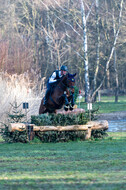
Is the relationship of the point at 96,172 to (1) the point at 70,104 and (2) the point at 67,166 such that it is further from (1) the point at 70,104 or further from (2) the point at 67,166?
(1) the point at 70,104

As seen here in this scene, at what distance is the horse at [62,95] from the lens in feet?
54.5

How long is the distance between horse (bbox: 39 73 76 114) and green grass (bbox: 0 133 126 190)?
6.39ft

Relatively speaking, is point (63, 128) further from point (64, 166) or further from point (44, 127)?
point (64, 166)

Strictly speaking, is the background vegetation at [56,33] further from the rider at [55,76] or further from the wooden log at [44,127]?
the wooden log at [44,127]

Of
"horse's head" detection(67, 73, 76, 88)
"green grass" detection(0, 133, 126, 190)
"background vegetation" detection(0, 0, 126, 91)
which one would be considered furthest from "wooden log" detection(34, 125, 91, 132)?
"background vegetation" detection(0, 0, 126, 91)

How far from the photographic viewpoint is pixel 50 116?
52.9ft

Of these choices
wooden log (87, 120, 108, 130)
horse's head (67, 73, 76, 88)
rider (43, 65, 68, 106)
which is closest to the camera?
wooden log (87, 120, 108, 130)

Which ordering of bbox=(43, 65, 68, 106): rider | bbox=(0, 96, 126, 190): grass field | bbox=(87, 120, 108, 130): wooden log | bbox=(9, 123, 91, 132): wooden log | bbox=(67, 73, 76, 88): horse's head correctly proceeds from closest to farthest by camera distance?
bbox=(0, 96, 126, 190): grass field, bbox=(9, 123, 91, 132): wooden log, bbox=(87, 120, 108, 130): wooden log, bbox=(67, 73, 76, 88): horse's head, bbox=(43, 65, 68, 106): rider

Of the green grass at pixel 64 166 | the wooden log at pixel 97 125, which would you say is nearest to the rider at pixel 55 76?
the wooden log at pixel 97 125

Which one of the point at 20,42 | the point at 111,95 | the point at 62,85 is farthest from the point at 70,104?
the point at 111,95

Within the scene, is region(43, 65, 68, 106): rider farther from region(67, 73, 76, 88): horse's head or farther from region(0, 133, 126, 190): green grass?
region(0, 133, 126, 190): green grass

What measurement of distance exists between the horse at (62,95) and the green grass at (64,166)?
6.39 feet

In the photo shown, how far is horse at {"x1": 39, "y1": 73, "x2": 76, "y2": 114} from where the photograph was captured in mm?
16609

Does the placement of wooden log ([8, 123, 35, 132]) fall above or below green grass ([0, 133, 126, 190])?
above
